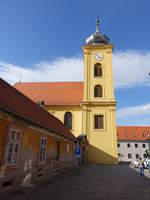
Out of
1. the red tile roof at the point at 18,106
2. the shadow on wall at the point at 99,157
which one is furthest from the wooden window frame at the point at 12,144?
the shadow on wall at the point at 99,157

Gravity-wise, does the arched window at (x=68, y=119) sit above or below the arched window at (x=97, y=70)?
below

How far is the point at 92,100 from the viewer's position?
28391mm

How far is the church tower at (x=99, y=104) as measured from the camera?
2591cm

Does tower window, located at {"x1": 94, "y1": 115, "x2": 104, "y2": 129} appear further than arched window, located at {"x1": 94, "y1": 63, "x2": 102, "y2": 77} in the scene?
No

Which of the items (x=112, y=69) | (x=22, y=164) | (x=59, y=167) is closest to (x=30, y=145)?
(x=22, y=164)

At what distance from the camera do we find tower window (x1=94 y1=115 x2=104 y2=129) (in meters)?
27.1

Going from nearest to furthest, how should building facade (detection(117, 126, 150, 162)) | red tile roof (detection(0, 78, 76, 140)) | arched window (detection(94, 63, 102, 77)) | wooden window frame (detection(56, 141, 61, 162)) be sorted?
red tile roof (detection(0, 78, 76, 140)), wooden window frame (detection(56, 141, 61, 162)), arched window (detection(94, 63, 102, 77)), building facade (detection(117, 126, 150, 162))

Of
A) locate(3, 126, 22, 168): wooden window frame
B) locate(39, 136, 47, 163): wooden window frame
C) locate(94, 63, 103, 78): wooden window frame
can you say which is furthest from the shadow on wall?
locate(3, 126, 22, 168): wooden window frame

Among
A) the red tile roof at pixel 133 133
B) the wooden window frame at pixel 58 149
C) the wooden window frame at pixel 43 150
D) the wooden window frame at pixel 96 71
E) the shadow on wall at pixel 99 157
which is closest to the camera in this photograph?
the wooden window frame at pixel 43 150

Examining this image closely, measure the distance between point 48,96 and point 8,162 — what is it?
23.1 m

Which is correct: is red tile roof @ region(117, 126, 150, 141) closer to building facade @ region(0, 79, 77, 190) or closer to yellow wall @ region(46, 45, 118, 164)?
yellow wall @ region(46, 45, 118, 164)

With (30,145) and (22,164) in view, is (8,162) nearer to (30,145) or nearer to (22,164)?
(22,164)

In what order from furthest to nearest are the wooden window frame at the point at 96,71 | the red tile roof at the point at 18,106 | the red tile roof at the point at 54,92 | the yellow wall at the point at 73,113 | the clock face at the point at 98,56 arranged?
1. the clock face at the point at 98,56
2. the wooden window frame at the point at 96,71
3. the red tile roof at the point at 54,92
4. the yellow wall at the point at 73,113
5. the red tile roof at the point at 18,106

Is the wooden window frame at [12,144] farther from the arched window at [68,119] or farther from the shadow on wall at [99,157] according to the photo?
the arched window at [68,119]
